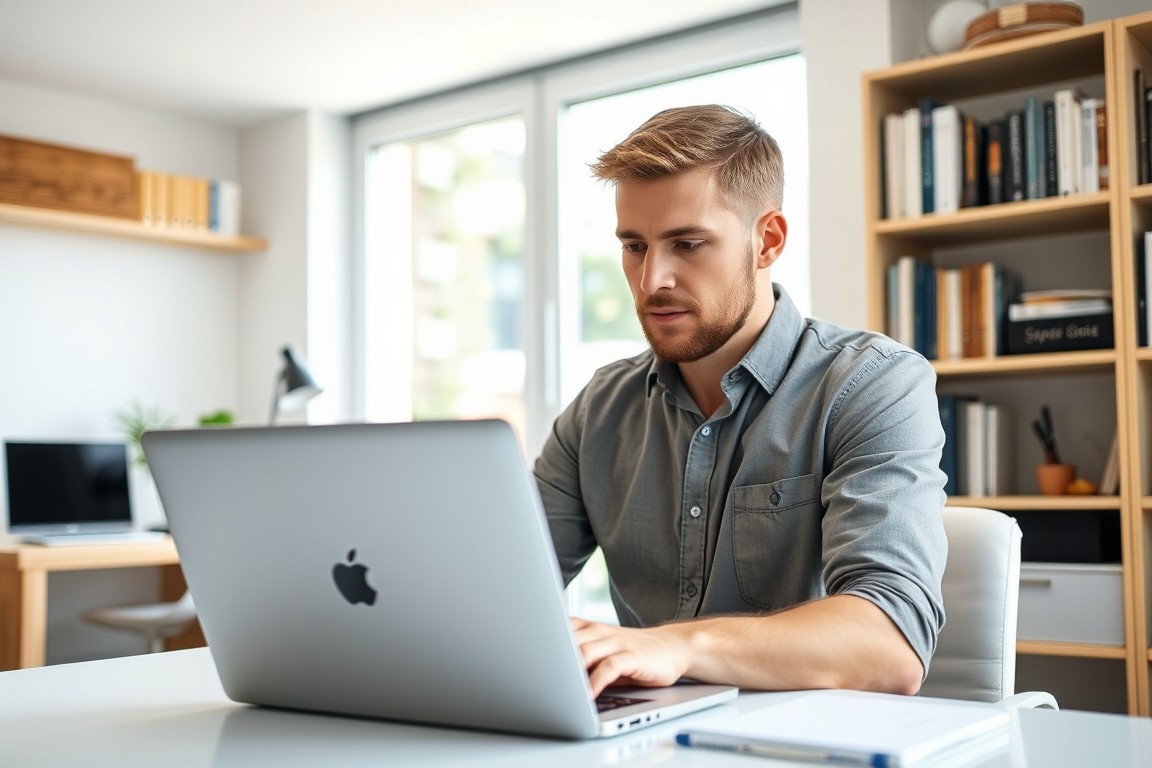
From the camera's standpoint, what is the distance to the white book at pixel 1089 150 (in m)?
2.58

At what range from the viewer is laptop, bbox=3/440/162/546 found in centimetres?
385

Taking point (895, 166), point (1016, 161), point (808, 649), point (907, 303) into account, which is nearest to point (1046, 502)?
point (907, 303)

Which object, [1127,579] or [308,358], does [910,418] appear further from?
[308,358]

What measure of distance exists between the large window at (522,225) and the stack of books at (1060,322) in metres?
0.90

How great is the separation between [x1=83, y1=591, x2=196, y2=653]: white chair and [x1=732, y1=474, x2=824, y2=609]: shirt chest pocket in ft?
9.38

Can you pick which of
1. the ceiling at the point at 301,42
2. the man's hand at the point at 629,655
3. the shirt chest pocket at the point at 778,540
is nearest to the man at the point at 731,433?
the shirt chest pocket at the point at 778,540

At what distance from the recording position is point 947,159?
2777 millimetres

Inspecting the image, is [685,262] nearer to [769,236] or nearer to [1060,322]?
[769,236]

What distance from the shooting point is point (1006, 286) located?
2805 mm

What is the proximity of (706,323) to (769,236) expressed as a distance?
18 cm

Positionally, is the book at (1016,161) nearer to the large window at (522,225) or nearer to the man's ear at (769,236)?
the large window at (522,225)

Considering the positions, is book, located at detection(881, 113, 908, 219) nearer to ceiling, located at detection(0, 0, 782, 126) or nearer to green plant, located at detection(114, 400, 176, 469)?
ceiling, located at detection(0, 0, 782, 126)

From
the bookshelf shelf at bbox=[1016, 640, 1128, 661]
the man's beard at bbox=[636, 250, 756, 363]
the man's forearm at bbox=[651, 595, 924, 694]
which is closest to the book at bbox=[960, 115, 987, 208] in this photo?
the bookshelf shelf at bbox=[1016, 640, 1128, 661]

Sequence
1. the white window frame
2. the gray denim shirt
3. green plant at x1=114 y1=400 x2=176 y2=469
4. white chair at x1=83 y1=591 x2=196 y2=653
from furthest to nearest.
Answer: green plant at x1=114 y1=400 x2=176 y2=469 → white chair at x1=83 y1=591 x2=196 y2=653 → the white window frame → the gray denim shirt
